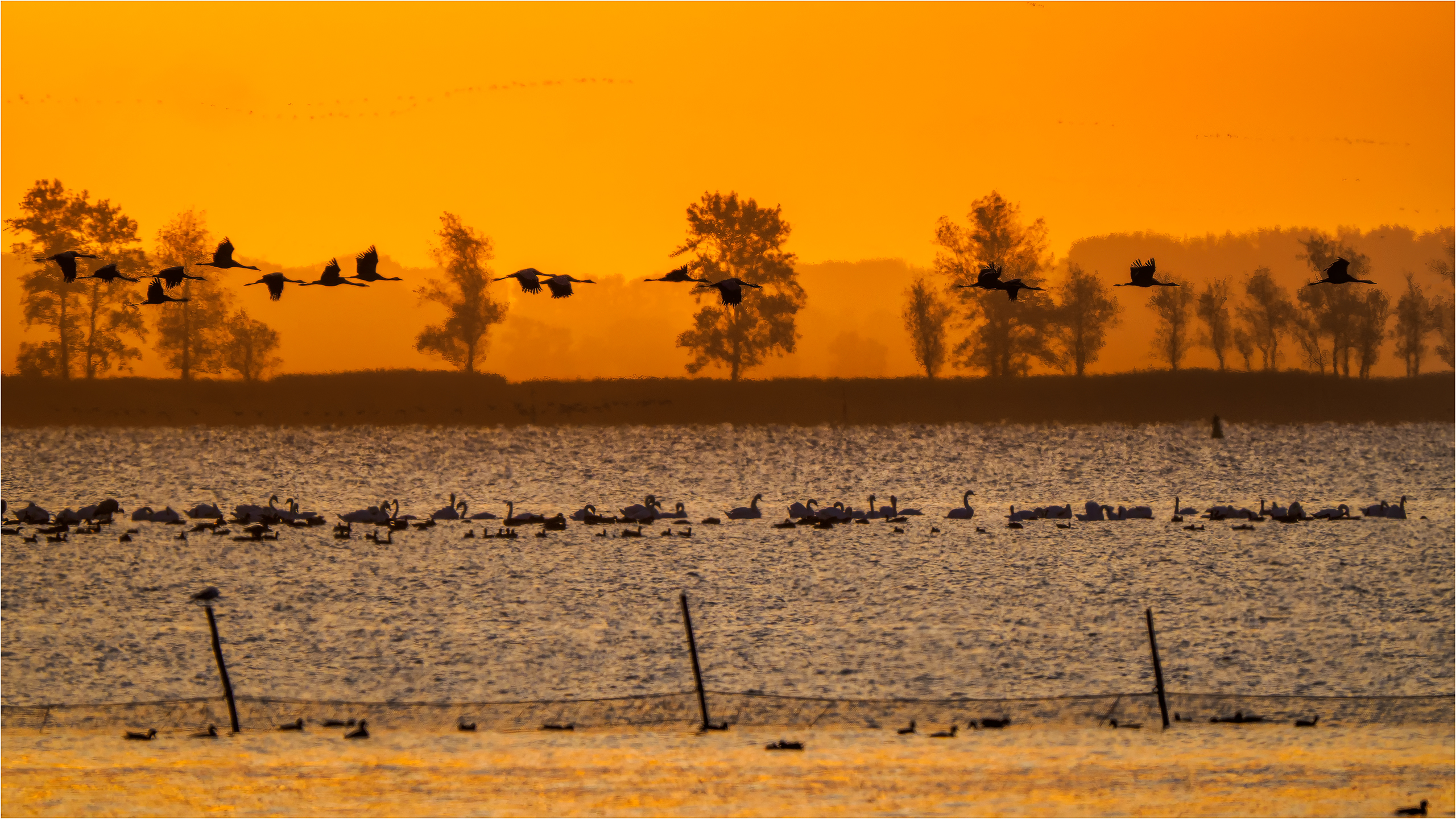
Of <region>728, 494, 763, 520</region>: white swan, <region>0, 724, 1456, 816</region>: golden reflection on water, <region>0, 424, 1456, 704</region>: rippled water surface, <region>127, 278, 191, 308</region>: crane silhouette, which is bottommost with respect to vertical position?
<region>0, 724, 1456, 816</region>: golden reflection on water

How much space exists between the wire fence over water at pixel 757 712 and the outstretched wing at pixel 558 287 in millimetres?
16609

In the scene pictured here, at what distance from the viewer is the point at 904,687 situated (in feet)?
90.9

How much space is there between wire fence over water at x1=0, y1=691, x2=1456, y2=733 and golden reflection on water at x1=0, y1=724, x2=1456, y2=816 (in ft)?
1.28

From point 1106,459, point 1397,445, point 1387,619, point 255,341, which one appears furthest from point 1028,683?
point 255,341

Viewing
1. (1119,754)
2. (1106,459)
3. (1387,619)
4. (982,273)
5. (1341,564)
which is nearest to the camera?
(982,273)

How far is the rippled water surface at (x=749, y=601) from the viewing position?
93.4 feet

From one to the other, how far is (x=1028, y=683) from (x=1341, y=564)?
14.9m

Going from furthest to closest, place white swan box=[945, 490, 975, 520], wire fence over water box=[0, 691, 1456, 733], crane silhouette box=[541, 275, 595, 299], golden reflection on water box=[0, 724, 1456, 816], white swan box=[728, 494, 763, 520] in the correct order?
white swan box=[945, 490, 975, 520], white swan box=[728, 494, 763, 520], wire fence over water box=[0, 691, 1456, 733], golden reflection on water box=[0, 724, 1456, 816], crane silhouette box=[541, 275, 595, 299]

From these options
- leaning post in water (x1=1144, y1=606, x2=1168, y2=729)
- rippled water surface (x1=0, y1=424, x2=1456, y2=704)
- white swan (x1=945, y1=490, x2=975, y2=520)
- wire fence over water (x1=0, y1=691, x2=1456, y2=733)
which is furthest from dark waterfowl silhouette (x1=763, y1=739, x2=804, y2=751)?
white swan (x1=945, y1=490, x2=975, y2=520)

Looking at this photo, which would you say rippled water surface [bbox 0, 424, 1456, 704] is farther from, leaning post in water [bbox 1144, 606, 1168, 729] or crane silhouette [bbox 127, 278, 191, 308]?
crane silhouette [bbox 127, 278, 191, 308]

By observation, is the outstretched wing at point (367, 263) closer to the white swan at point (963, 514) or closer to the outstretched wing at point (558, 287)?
the outstretched wing at point (558, 287)

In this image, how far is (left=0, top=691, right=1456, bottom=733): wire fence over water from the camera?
24.9 metres

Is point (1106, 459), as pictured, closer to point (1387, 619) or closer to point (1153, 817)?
point (1387, 619)

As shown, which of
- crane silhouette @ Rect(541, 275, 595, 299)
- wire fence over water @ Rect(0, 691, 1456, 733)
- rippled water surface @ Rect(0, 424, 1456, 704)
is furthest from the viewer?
rippled water surface @ Rect(0, 424, 1456, 704)
